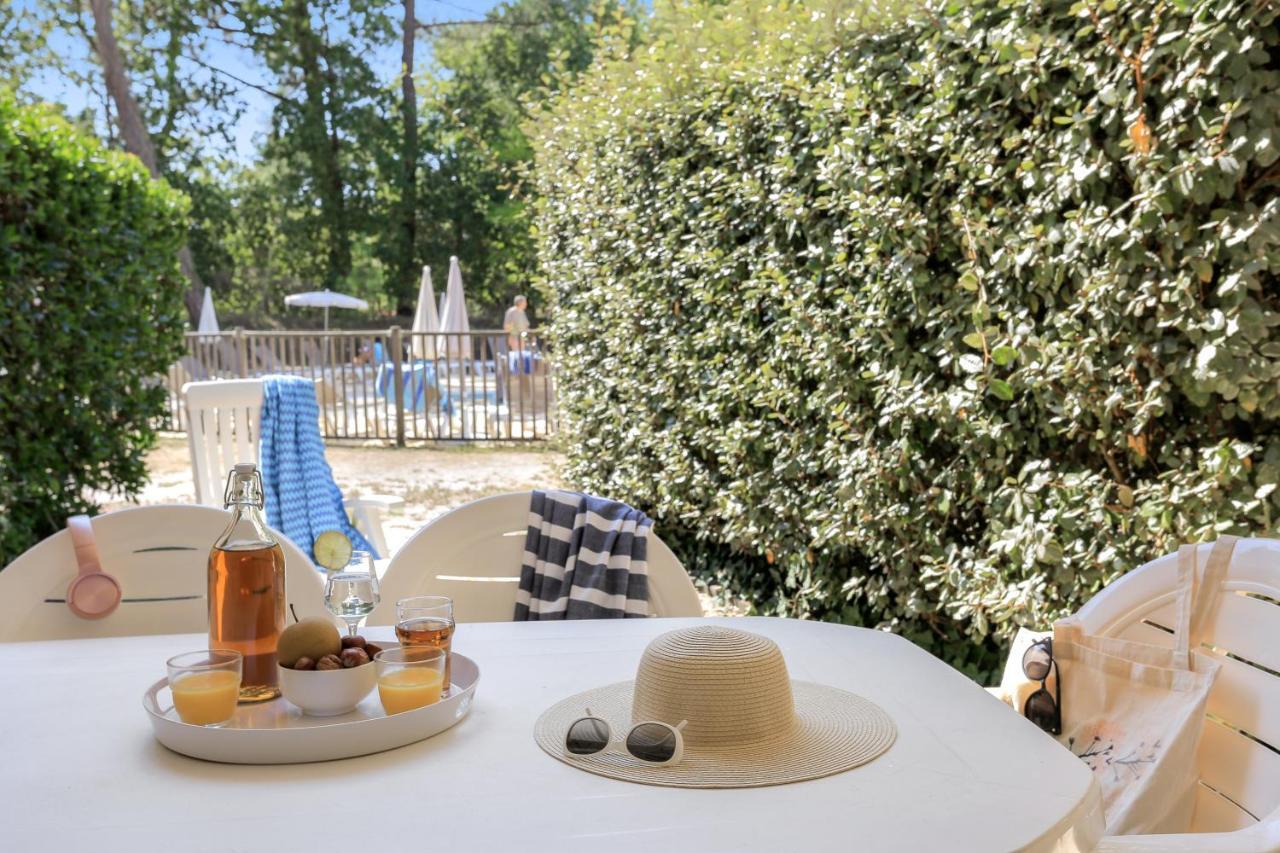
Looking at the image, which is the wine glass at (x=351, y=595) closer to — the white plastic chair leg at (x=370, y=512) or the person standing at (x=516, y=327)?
the white plastic chair leg at (x=370, y=512)

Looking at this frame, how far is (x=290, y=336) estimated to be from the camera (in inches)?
452

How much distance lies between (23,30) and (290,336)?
14.0 metres

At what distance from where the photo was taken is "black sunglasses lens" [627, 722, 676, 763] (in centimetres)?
117

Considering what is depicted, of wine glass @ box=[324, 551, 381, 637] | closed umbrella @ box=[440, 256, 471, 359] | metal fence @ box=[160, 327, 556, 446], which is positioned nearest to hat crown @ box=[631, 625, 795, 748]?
wine glass @ box=[324, 551, 381, 637]

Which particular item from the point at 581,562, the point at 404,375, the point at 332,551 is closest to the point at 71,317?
the point at 581,562

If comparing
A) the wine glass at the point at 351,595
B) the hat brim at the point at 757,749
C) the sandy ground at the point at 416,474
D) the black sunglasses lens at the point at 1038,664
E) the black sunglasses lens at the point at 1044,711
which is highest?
the wine glass at the point at 351,595

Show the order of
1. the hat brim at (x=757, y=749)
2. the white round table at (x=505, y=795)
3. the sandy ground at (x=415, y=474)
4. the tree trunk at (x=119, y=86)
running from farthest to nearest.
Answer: the tree trunk at (x=119, y=86) → the sandy ground at (x=415, y=474) → the hat brim at (x=757, y=749) → the white round table at (x=505, y=795)

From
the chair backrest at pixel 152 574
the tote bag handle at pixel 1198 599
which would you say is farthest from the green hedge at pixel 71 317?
the tote bag handle at pixel 1198 599

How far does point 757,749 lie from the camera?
47.8 inches

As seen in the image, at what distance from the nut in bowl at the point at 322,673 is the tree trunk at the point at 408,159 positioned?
22.8m

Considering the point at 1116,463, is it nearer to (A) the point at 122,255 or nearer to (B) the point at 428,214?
(A) the point at 122,255

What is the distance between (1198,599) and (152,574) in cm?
173

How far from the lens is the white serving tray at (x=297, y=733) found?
3.85ft

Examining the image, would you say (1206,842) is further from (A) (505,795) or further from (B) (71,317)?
(B) (71,317)
